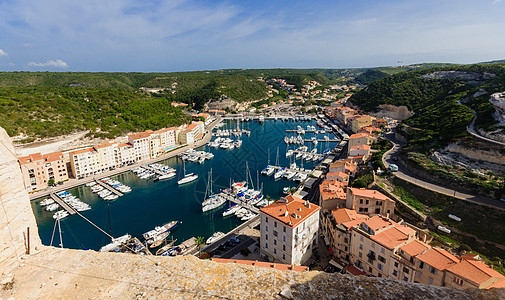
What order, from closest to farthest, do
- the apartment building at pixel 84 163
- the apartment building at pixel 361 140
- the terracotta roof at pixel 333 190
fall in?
the terracotta roof at pixel 333 190 → the apartment building at pixel 84 163 → the apartment building at pixel 361 140

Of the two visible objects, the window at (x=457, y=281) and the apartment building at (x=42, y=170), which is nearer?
the window at (x=457, y=281)

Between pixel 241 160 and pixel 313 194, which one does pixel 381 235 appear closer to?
pixel 313 194

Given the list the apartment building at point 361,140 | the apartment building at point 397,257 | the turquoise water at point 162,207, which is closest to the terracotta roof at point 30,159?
the turquoise water at point 162,207

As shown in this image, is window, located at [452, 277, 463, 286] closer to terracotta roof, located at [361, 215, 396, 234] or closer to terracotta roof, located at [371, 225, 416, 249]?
terracotta roof, located at [371, 225, 416, 249]

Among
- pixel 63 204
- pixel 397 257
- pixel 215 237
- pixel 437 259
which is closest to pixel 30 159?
pixel 63 204

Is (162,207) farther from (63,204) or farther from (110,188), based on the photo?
(63,204)

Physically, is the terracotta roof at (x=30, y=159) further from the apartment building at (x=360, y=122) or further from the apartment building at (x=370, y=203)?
the apartment building at (x=360, y=122)

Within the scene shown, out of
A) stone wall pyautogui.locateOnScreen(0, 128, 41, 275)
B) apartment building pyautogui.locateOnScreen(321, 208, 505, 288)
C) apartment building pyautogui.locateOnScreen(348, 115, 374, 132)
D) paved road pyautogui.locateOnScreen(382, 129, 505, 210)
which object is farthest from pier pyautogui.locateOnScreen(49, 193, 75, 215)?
apartment building pyautogui.locateOnScreen(348, 115, 374, 132)

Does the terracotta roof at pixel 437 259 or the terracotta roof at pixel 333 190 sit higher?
the terracotta roof at pixel 437 259
